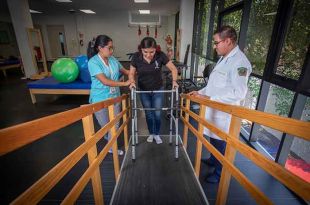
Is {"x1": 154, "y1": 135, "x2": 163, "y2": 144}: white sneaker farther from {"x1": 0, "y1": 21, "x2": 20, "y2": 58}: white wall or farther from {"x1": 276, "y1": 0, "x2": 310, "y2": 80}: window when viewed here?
{"x1": 0, "y1": 21, "x2": 20, "y2": 58}: white wall

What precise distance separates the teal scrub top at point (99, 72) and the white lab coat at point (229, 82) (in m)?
1.09

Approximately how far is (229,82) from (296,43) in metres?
0.87

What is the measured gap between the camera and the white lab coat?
1.52 metres

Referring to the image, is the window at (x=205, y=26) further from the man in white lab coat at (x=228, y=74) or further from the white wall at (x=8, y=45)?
the white wall at (x=8, y=45)

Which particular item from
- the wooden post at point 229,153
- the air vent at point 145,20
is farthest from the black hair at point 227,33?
the air vent at point 145,20

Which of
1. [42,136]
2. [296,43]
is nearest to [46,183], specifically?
[42,136]

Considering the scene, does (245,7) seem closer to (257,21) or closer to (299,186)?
(257,21)

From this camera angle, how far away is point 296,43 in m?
1.76

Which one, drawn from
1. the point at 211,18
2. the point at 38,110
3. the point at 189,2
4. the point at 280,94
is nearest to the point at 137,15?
the point at 189,2

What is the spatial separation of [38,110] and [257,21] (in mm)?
4670

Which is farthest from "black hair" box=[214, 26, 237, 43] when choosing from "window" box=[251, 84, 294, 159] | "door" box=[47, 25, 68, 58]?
"door" box=[47, 25, 68, 58]

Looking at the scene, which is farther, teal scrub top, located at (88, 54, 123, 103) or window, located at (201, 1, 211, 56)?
window, located at (201, 1, 211, 56)

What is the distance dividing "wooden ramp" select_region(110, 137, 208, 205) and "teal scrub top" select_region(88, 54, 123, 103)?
862 mm

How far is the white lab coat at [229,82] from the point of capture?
1519 millimetres
